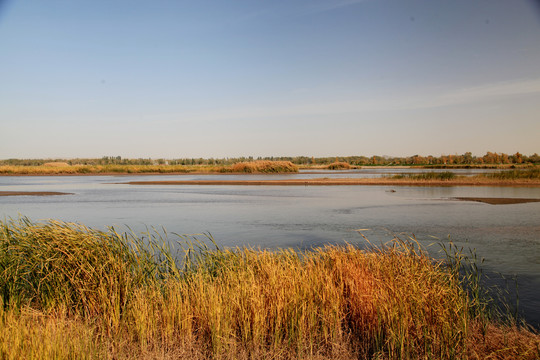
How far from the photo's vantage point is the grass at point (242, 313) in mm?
4949

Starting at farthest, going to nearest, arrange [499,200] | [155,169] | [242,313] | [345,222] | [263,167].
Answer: [155,169], [263,167], [499,200], [345,222], [242,313]

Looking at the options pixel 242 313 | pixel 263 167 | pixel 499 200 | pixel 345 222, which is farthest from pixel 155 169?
pixel 242 313

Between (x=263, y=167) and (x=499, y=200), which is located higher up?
(x=263, y=167)

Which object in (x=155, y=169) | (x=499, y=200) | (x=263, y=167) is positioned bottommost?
(x=499, y=200)

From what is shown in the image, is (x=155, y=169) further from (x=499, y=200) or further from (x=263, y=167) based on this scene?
(x=499, y=200)

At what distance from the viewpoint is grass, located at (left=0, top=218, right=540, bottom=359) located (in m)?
4.95

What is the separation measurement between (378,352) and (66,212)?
1906cm

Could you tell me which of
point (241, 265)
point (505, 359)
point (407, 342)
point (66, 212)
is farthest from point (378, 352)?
point (66, 212)

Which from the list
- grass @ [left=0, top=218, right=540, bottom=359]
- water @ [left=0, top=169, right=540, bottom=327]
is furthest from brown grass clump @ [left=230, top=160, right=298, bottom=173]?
grass @ [left=0, top=218, right=540, bottom=359]

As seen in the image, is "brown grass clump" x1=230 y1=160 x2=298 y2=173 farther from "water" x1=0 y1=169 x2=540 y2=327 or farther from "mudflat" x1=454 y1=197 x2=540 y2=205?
"mudflat" x1=454 y1=197 x2=540 y2=205

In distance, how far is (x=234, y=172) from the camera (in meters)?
64.8

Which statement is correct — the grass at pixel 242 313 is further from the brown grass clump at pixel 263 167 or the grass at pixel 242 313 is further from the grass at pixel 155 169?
the grass at pixel 155 169

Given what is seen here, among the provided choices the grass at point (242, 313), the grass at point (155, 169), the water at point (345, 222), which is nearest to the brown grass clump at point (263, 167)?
the grass at point (155, 169)

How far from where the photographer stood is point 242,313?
547cm
